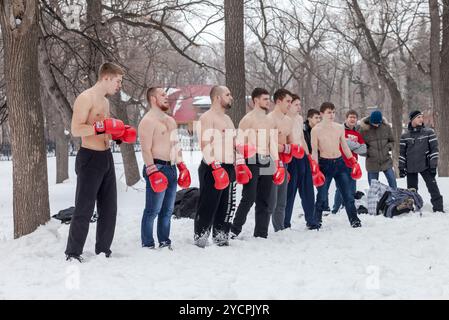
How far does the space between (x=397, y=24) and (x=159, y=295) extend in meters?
16.5

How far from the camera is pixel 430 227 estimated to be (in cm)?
607

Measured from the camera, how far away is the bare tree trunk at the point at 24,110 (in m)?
5.46

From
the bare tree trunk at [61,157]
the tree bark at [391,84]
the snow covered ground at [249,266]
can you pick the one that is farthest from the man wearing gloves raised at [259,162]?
the bare tree trunk at [61,157]

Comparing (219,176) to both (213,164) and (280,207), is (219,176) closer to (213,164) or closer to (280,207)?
(213,164)

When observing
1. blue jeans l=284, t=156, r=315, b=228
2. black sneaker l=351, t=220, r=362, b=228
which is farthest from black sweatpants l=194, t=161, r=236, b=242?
black sneaker l=351, t=220, r=362, b=228

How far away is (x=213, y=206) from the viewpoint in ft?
17.7

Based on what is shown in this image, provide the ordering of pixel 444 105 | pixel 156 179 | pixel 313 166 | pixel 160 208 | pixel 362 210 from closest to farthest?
pixel 156 179 < pixel 160 208 < pixel 313 166 < pixel 362 210 < pixel 444 105

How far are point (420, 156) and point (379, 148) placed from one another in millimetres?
715

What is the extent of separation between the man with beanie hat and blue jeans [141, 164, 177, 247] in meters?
4.31

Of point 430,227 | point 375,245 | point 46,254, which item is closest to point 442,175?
point 430,227

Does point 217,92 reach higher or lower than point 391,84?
lower

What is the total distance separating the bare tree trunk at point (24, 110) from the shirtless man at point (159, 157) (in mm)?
1383

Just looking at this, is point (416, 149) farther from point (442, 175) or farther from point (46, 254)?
point (46, 254)

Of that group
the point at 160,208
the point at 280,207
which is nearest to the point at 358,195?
the point at 280,207
